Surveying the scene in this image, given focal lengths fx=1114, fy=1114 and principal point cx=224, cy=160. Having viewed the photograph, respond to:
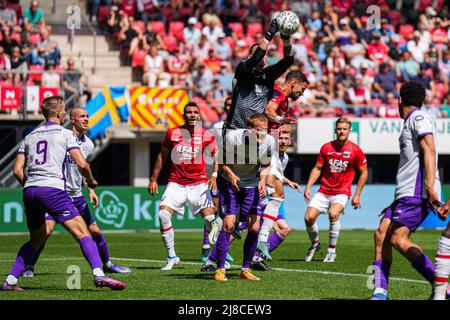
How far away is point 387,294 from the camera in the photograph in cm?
1198

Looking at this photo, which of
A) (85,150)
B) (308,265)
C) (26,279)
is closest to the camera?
(26,279)

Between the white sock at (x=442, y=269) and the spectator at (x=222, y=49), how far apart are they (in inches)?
885

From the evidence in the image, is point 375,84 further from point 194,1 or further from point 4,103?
point 4,103

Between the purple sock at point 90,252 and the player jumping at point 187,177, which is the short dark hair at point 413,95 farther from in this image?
the player jumping at point 187,177

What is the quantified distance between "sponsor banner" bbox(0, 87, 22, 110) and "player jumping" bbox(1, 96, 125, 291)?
1620 cm

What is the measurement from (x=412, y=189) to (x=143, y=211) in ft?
59.4

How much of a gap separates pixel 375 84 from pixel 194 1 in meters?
6.33

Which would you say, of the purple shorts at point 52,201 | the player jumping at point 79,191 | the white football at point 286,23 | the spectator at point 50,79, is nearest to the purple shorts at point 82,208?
the player jumping at point 79,191

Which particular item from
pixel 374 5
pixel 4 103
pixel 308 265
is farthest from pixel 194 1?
pixel 308 265

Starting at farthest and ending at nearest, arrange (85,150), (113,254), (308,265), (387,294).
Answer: (113,254), (308,265), (85,150), (387,294)

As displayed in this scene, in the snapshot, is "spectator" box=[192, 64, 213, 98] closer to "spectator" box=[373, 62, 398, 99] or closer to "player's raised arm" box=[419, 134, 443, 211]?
"spectator" box=[373, 62, 398, 99]

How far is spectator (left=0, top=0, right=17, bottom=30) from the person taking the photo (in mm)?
31625

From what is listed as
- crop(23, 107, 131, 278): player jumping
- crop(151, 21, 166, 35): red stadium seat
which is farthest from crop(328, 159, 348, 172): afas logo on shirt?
crop(151, 21, 166, 35): red stadium seat

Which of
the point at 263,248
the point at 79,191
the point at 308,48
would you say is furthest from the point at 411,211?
the point at 308,48
